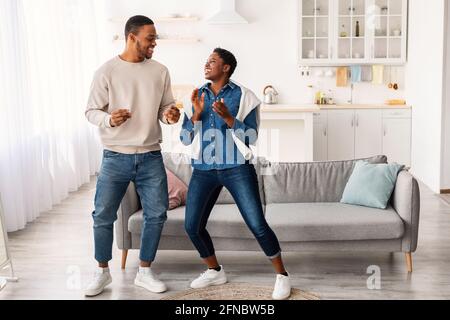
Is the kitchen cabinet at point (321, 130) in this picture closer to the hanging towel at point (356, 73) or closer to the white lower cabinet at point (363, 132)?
the white lower cabinet at point (363, 132)

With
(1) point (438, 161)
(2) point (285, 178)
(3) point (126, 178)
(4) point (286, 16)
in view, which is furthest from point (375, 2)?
(3) point (126, 178)

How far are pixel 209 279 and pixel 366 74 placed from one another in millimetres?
5628

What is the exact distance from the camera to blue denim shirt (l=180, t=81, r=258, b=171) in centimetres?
368

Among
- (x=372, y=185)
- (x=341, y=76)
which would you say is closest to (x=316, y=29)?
(x=341, y=76)

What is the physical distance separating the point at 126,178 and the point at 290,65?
5590 millimetres

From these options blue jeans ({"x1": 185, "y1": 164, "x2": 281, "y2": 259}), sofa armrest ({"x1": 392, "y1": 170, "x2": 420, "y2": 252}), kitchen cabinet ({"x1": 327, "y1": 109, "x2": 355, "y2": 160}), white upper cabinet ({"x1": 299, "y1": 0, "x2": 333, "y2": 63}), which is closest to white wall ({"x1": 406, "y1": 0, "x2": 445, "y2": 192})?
kitchen cabinet ({"x1": 327, "y1": 109, "x2": 355, "y2": 160})

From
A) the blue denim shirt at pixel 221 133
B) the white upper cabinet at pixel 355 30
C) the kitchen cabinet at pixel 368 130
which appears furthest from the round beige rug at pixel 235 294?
the white upper cabinet at pixel 355 30

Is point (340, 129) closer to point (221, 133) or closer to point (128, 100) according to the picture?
point (221, 133)

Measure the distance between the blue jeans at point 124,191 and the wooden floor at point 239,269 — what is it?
36cm

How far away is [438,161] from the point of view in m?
7.01

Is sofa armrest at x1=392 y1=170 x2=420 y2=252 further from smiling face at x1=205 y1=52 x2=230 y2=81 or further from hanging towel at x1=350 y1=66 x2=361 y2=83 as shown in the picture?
hanging towel at x1=350 y1=66 x2=361 y2=83

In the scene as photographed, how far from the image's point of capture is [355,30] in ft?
28.6

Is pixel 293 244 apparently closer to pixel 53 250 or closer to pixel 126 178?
pixel 126 178
